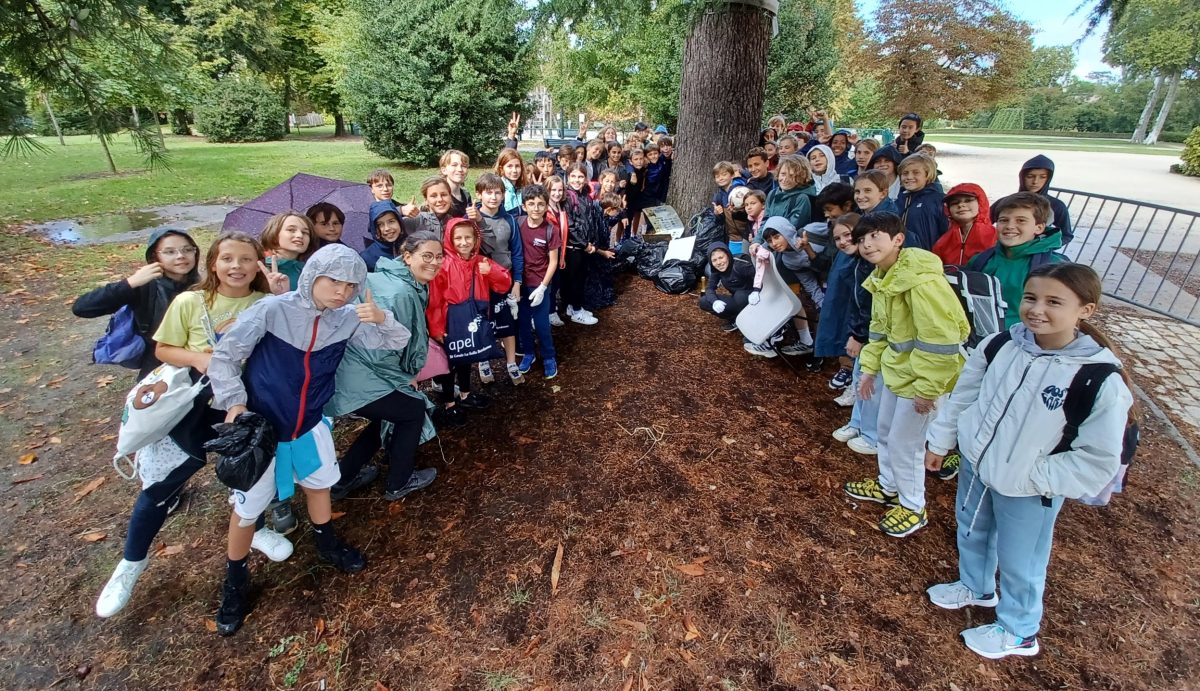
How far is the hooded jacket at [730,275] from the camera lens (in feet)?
17.4

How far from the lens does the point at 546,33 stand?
20.8 feet

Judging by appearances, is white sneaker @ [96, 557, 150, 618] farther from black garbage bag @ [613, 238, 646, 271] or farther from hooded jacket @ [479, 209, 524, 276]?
black garbage bag @ [613, 238, 646, 271]

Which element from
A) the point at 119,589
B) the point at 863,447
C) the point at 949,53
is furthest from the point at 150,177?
the point at 949,53

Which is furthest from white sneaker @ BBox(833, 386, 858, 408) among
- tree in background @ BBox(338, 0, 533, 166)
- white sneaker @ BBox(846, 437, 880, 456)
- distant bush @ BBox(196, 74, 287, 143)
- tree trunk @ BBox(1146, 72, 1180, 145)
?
tree trunk @ BBox(1146, 72, 1180, 145)

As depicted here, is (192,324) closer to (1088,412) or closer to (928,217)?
(1088,412)

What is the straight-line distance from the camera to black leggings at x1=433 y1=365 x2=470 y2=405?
13.7 feet

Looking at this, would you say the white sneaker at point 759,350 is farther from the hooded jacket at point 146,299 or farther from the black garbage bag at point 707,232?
the hooded jacket at point 146,299

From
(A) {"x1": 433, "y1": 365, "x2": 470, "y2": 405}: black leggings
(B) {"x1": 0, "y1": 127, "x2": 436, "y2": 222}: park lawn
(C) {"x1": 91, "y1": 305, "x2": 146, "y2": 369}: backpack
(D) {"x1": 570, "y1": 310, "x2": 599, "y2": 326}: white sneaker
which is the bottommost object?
(B) {"x1": 0, "y1": 127, "x2": 436, "y2": 222}: park lawn

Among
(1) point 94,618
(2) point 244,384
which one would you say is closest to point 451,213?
(2) point 244,384

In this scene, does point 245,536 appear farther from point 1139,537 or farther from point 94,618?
point 1139,537

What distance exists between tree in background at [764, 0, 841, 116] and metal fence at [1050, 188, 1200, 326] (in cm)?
1032

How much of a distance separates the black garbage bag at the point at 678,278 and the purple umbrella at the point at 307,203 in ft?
11.0

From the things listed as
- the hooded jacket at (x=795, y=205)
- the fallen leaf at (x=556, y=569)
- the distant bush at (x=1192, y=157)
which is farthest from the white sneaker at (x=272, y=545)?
the distant bush at (x=1192, y=157)

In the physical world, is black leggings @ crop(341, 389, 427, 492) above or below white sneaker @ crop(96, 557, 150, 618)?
above
